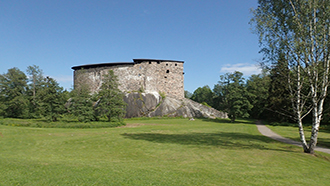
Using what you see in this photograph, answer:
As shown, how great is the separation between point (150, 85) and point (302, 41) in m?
44.4

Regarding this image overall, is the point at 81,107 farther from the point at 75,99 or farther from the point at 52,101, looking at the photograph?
the point at 52,101

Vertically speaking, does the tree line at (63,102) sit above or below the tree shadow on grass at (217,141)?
above

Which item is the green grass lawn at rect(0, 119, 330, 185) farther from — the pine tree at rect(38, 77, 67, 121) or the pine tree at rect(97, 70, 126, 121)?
the pine tree at rect(97, 70, 126, 121)

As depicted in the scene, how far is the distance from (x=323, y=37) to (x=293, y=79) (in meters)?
3.06

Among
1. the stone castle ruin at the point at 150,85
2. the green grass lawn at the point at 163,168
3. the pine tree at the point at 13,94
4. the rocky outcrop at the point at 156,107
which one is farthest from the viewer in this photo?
the stone castle ruin at the point at 150,85

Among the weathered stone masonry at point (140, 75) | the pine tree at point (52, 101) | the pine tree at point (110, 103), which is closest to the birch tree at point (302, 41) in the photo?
the pine tree at point (110, 103)

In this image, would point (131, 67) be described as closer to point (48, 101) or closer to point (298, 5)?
point (48, 101)

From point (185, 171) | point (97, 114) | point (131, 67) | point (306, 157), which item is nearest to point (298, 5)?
point (306, 157)

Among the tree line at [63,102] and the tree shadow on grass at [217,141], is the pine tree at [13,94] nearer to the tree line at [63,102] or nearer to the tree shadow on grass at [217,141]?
the tree line at [63,102]

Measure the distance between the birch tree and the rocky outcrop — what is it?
35.7m

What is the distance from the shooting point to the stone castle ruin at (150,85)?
48372 mm

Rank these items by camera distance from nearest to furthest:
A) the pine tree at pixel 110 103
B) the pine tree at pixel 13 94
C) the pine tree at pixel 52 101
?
the pine tree at pixel 52 101 → the pine tree at pixel 110 103 → the pine tree at pixel 13 94

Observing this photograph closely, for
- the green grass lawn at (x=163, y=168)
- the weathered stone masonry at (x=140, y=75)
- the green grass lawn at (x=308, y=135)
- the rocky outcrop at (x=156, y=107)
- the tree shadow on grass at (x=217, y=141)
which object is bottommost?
the green grass lawn at (x=308, y=135)

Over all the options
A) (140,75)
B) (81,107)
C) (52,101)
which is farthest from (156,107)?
(52,101)
